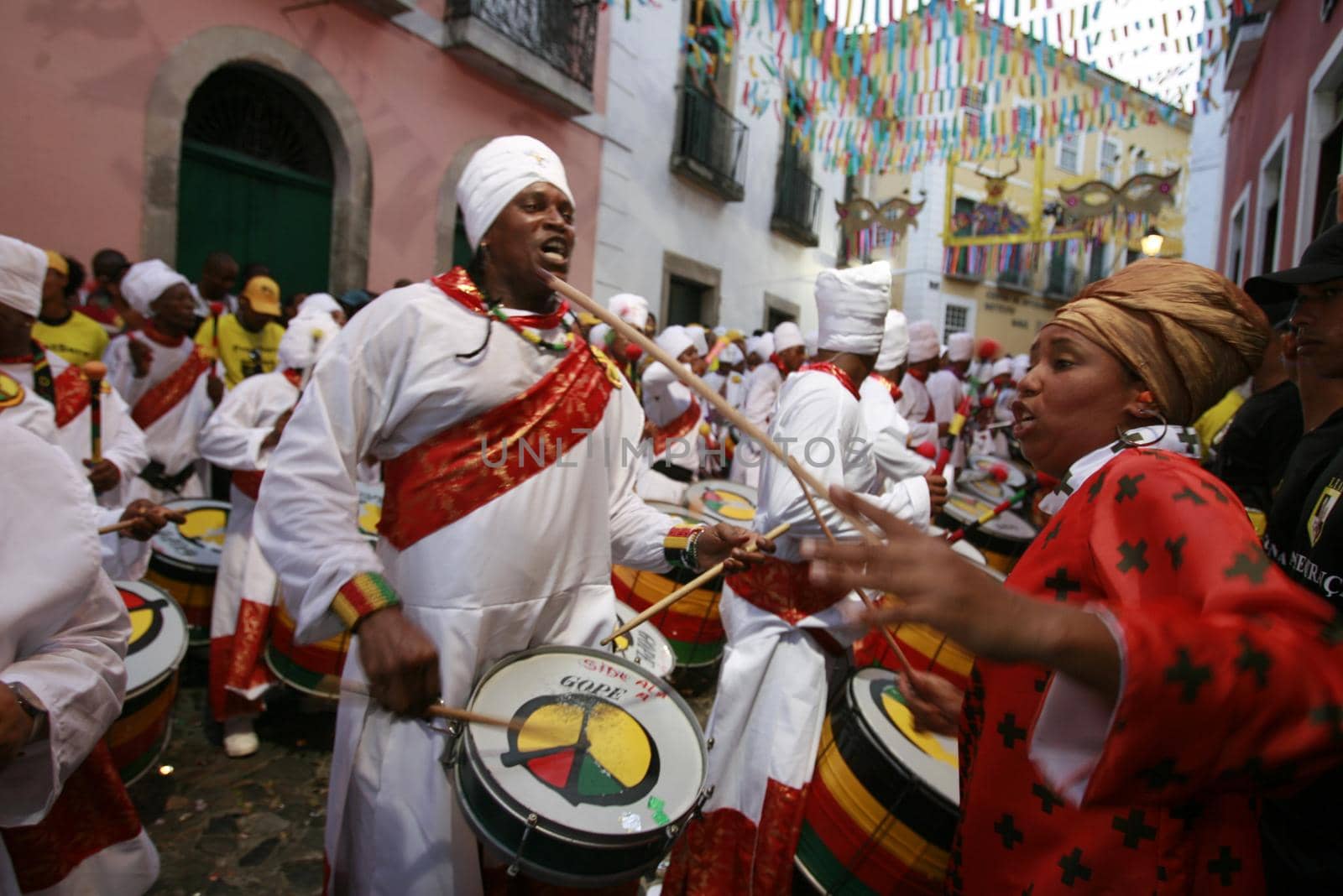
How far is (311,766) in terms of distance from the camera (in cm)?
390

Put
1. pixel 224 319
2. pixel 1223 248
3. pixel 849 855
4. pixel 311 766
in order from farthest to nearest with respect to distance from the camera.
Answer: pixel 1223 248
pixel 224 319
pixel 311 766
pixel 849 855

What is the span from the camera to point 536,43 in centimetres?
1152

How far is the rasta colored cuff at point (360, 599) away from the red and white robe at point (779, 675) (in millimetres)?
1444

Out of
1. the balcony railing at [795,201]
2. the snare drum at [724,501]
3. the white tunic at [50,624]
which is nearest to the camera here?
the white tunic at [50,624]

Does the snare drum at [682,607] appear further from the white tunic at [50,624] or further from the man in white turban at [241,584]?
the white tunic at [50,624]

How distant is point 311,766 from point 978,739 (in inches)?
137

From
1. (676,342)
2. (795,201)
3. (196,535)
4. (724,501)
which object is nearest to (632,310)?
(676,342)

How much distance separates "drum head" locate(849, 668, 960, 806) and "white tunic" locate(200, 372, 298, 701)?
294cm

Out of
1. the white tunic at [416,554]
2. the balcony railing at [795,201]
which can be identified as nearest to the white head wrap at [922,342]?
the white tunic at [416,554]

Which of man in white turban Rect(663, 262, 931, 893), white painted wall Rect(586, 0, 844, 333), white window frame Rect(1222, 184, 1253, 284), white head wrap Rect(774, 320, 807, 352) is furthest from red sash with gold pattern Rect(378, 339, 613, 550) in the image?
white painted wall Rect(586, 0, 844, 333)

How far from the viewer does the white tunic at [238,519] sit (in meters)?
4.04

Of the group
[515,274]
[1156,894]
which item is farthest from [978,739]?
[515,274]

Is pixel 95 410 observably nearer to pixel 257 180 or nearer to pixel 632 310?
pixel 632 310

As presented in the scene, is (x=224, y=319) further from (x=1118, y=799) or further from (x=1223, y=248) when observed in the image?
(x=1223, y=248)
